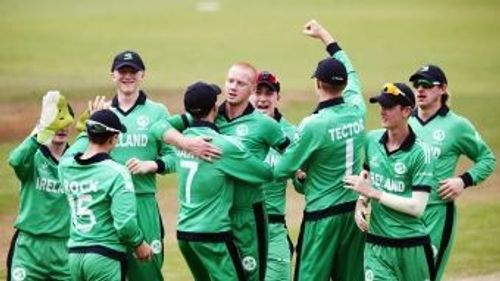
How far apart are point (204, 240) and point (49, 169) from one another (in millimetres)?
1615

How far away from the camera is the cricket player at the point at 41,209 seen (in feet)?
40.3

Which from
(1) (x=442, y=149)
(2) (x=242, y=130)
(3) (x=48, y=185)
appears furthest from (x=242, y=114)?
(1) (x=442, y=149)

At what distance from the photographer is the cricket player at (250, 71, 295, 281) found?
44.0ft

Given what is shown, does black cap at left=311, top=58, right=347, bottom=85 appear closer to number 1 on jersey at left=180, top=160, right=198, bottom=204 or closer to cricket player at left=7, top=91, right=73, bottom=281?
number 1 on jersey at left=180, top=160, right=198, bottom=204

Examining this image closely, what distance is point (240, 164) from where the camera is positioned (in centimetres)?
1177

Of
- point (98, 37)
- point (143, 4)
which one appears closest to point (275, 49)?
point (98, 37)

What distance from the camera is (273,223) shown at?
1364 cm

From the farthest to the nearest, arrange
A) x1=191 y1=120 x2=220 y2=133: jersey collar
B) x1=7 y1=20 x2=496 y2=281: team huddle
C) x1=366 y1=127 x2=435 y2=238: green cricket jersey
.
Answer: x1=191 y1=120 x2=220 y2=133: jersey collar, x1=366 y1=127 x2=435 y2=238: green cricket jersey, x1=7 y1=20 x2=496 y2=281: team huddle

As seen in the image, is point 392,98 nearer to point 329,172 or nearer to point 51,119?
point 329,172

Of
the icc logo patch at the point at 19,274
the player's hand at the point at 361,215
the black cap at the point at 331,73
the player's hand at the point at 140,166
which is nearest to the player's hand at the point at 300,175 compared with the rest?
the player's hand at the point at 361,215

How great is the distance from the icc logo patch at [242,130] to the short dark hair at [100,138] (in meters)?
1.22

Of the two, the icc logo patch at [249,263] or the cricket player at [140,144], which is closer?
the icc logo patch at [249,263]

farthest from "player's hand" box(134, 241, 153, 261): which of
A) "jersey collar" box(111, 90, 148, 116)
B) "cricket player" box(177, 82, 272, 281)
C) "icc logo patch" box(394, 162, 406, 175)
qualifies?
"icc logo patch" box(394, 162, 406, 175)

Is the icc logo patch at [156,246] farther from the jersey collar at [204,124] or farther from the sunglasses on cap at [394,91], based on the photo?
the sunglasses on cap at [394,91]
